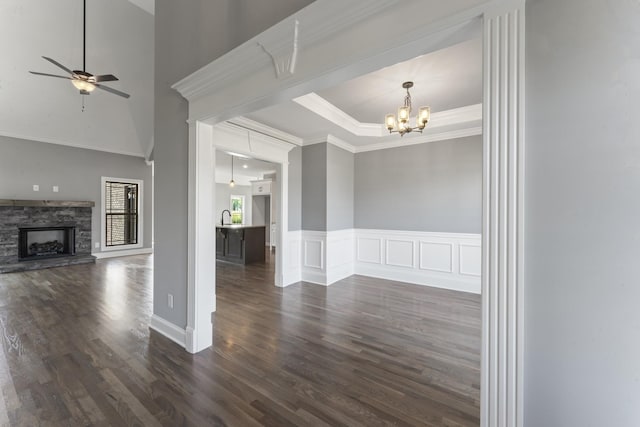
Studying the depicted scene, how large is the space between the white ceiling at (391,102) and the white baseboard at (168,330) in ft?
9.04

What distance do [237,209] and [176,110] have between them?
30.6 feet

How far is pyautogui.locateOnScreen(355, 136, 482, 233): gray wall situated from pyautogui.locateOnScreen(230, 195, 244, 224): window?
25.0 feet

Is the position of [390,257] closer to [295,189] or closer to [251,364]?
[295,189]

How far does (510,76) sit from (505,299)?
886mm

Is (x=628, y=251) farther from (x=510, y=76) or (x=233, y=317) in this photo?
(x=233, y=317)

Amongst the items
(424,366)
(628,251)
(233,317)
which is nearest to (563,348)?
(628,251)

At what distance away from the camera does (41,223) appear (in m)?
6.00

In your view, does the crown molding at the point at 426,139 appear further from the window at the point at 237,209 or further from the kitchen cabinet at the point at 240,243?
Answer: the window at the point at 237,209

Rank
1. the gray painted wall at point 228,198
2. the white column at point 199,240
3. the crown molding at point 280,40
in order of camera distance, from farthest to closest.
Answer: the gray painted wall at point 228,198
the white column at point 199,240
the crown molding at point 280,40

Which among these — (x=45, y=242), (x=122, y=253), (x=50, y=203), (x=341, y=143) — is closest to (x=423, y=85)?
(x=341, y=143)

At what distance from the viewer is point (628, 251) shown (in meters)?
0.85

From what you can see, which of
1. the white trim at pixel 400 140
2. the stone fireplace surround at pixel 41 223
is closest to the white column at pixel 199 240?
the white trim at pixel 400 140

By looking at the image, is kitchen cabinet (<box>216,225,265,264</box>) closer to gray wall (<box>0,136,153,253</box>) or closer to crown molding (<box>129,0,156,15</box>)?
gray wall (<box>0,136,153,253</box>)

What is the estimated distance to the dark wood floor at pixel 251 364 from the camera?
1682mm
